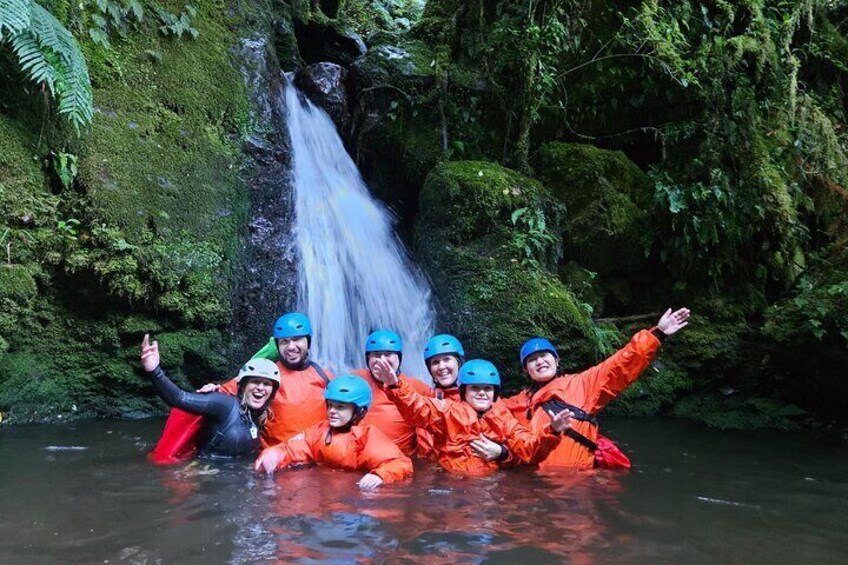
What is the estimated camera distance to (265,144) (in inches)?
368

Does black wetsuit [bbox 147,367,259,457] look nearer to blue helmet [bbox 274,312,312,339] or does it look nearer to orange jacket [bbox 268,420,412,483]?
orange jacket [bbox 268,420,412,483]

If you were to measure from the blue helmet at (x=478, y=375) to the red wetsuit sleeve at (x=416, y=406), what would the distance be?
14.3 inches

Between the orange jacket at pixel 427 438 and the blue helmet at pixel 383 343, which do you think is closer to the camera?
the orange jacket at pixel 427 438

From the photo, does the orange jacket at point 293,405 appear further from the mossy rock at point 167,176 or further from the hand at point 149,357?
the mossy rock at point 167,176

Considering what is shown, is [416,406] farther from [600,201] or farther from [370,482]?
[600,201]

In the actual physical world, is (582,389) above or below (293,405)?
above

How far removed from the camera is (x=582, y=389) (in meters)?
5.91

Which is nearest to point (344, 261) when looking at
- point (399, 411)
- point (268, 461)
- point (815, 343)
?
point (399, 411)

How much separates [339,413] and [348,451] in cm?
30

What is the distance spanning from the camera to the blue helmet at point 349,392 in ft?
17.0


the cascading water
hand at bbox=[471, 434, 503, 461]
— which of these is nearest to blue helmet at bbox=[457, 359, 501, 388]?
hand at bbox=[471, 434, 503, 461]

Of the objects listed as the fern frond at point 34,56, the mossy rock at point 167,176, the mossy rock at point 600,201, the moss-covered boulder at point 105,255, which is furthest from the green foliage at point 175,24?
the mossy rock at point 600,201

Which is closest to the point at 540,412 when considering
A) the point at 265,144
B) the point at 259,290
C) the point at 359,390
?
the point at 359,390

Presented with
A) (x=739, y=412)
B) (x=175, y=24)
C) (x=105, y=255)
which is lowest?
(x=739, y=412)
